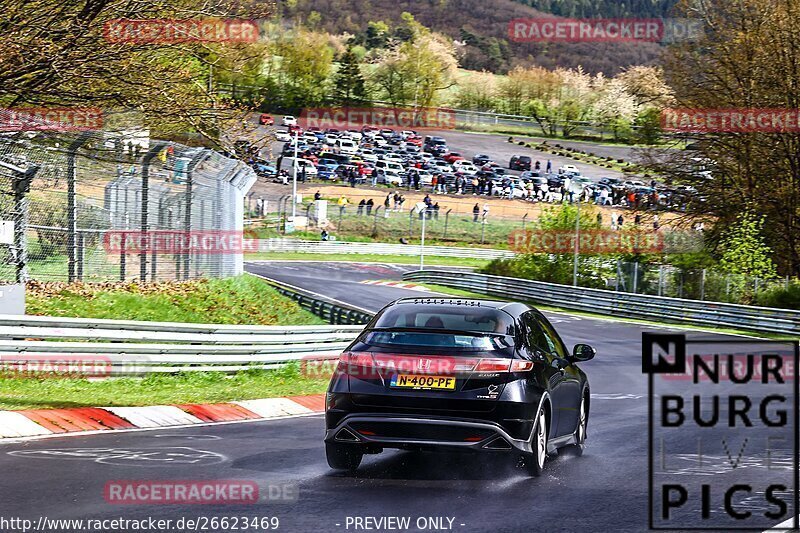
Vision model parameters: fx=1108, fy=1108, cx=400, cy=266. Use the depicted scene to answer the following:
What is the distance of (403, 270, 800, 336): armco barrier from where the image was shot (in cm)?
3719

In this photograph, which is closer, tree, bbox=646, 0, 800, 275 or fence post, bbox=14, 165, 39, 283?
fence post, bbox=14, 165, 39, 283

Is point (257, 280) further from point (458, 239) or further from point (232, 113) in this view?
Result: point (458, 239)

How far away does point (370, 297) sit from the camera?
44094mm

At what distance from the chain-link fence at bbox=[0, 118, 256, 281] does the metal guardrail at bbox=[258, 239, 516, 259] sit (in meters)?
46.6

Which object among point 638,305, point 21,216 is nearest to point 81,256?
point 21,216

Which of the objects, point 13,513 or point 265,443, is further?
point 265,443

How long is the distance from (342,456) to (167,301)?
40.9 ft

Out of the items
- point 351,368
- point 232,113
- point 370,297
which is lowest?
point 370,297

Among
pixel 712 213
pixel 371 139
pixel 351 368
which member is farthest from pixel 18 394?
pixel 371 139

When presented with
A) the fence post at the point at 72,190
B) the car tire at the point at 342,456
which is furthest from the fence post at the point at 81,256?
the car tire at the point at 342,456

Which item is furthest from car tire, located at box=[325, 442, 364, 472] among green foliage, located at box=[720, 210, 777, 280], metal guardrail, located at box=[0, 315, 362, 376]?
green foliage, located at box=[720, 210, 777, 280]

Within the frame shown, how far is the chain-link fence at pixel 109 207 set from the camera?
17.0m

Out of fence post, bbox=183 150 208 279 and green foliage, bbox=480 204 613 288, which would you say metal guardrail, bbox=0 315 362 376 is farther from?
green foliage, bbox=480 204 613 288

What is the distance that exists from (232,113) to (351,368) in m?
10.5
